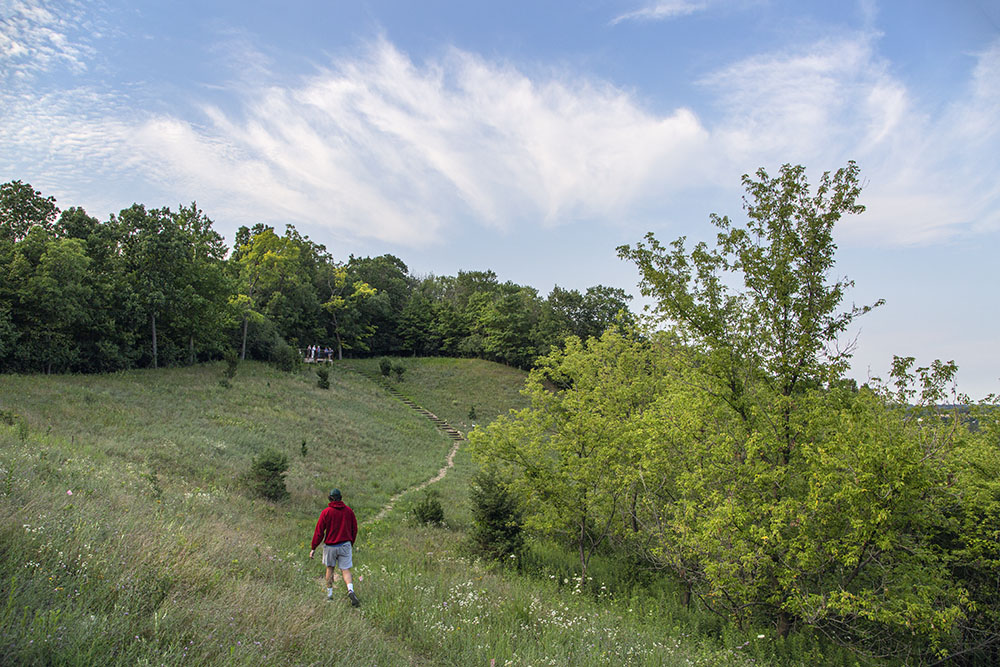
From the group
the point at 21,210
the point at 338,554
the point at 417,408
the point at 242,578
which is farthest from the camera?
the point at 417,408

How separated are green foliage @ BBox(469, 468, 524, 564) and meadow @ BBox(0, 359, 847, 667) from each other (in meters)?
0.50

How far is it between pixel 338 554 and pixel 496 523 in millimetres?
4573

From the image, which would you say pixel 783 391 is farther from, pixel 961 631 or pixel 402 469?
pixel 402 469

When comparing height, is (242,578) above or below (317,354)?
below

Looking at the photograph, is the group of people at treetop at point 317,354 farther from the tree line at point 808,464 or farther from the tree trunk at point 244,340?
the tree line at point 808,464

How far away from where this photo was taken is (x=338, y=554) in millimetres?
7871

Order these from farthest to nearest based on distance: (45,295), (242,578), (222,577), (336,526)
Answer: (45,295), (336,526), (242,578), (222,577)

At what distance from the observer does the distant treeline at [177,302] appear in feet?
85.8

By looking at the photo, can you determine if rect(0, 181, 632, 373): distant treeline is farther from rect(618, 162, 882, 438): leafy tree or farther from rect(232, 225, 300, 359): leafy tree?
rect(618, 162, 882, 438): leafy tree

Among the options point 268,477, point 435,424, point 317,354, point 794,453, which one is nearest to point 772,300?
point 794,453

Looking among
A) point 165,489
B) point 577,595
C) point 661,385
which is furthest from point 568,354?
point 165,489

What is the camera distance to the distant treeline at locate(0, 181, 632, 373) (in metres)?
26.1

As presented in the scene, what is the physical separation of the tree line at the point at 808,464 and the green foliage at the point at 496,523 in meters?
3.22

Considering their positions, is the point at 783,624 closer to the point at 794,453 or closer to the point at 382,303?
the point at 794,453
